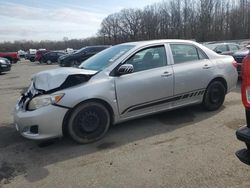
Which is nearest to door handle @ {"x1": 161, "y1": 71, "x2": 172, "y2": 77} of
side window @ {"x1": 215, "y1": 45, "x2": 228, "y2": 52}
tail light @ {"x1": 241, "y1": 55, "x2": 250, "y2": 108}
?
tail light @ {"x1": 241, "y1": 55, "x2": 250, "y2": 108}

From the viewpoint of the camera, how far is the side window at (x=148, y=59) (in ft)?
16.6

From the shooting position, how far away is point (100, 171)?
367 centimetres

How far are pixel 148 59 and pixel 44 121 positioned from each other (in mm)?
2188

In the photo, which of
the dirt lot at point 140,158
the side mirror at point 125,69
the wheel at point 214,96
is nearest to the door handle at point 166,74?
the side mirror at point 125,69

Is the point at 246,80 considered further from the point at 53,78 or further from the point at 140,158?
the point at 53,78

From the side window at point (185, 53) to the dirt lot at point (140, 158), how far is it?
1188mm

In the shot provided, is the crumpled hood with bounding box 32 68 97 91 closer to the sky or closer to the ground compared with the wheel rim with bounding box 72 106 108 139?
closer to the sky

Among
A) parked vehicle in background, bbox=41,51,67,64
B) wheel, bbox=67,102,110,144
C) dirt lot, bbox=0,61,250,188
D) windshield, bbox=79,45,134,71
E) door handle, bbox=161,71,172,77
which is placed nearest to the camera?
dirt lot, bbox=0,61,250,188

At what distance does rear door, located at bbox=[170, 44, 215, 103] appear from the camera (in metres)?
5.43

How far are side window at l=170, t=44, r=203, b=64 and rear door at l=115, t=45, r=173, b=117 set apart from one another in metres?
0.26

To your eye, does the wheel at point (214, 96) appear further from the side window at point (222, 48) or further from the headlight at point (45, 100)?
the side window at point (222, 48)

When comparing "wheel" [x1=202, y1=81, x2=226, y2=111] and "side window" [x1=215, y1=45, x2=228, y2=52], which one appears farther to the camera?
"side window" [x1=215, y1=45, x2=228, y2=52]

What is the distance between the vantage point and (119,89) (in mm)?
4762

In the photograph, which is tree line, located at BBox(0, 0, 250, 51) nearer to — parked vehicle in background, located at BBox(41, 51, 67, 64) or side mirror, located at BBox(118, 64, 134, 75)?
parked vehicle in background, located at BBox(41, 51, 67, 64)
